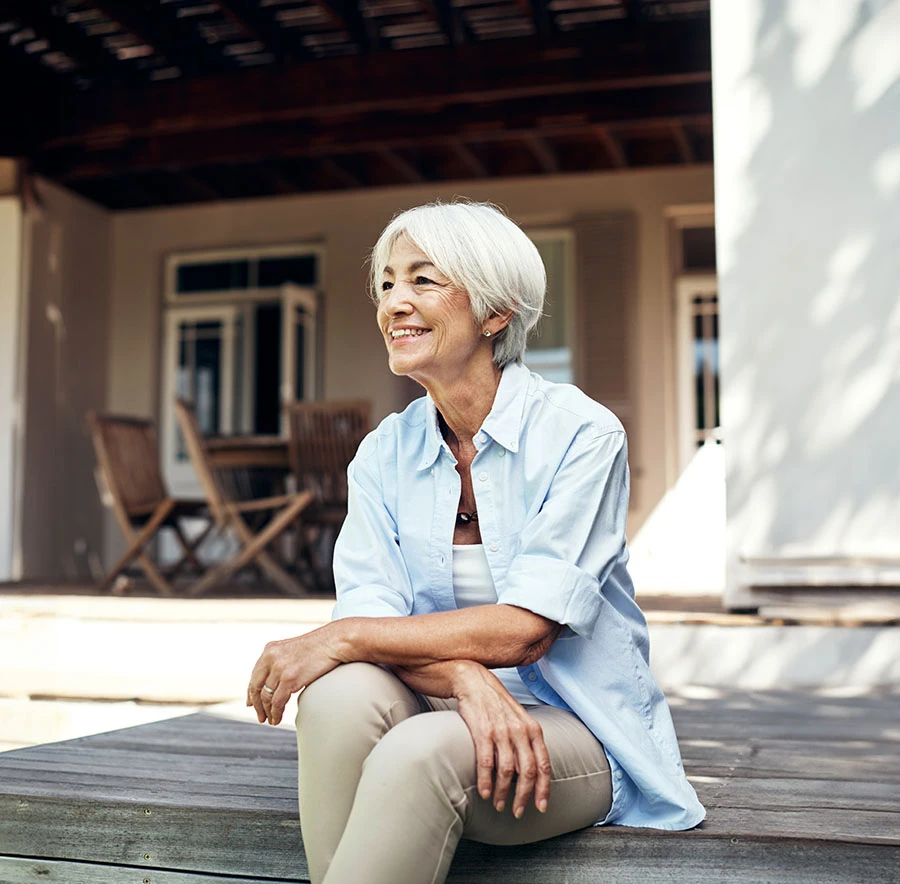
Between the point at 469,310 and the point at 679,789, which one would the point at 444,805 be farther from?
the point at 469,310

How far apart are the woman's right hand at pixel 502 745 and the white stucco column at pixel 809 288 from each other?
228 cm

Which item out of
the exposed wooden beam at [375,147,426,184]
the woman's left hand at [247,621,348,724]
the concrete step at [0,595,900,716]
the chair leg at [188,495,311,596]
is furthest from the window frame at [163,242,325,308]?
the woman's left hand at [247,621,348,724]

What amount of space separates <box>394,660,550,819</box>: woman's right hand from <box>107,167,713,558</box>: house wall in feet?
20.6

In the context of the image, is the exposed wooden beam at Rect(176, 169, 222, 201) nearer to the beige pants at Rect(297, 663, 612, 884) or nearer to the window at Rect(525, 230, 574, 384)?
the window at Rect(525, 230, 574, 384)

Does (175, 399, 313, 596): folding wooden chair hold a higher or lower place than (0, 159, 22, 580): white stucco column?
lower

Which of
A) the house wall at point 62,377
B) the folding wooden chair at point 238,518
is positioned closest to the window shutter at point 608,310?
the folding wooden chair at point 238,518

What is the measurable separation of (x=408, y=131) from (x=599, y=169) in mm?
1646

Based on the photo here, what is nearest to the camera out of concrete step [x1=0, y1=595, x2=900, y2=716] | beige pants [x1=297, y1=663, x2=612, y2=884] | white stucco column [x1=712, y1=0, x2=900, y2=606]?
beige pants [x1=297, y1=663, x2=612, y2=884]

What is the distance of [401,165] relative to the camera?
8047mm

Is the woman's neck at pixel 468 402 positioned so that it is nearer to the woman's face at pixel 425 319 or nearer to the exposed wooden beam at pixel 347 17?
the woman's face at pixel 425 319

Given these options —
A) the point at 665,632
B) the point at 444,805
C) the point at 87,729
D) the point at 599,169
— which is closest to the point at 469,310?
the point at 444,805

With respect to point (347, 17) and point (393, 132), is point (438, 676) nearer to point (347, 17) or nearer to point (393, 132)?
point (347, 17)

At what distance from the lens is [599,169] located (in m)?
7.97

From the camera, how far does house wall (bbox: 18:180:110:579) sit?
Answer: 7859 millimetres
